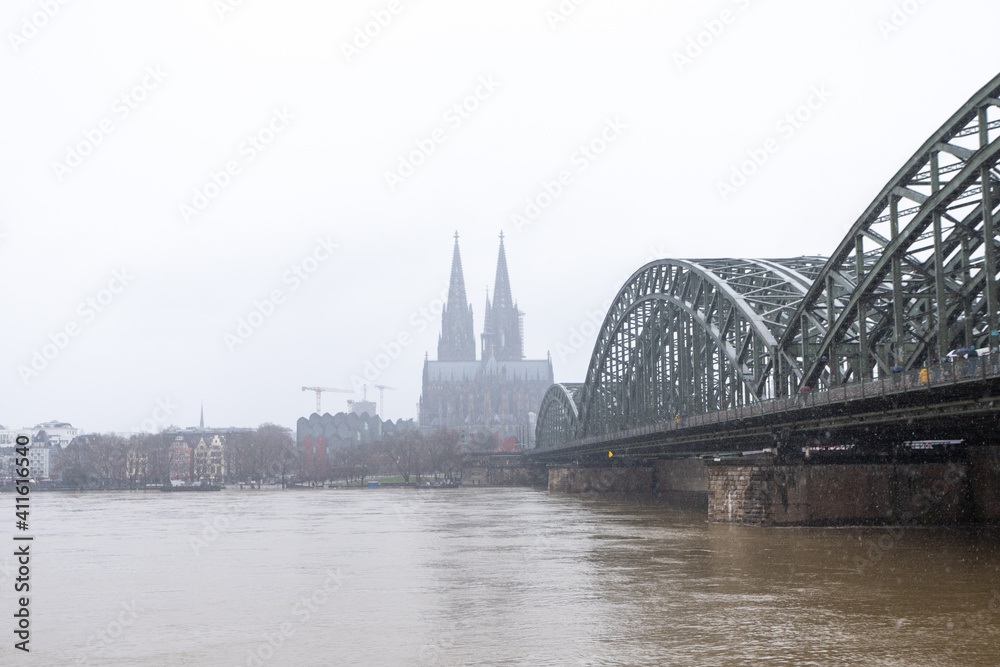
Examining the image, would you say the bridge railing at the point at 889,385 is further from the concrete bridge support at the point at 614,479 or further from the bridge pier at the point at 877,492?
the concrete bridge support at the point at 614,479

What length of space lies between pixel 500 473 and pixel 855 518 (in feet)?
458

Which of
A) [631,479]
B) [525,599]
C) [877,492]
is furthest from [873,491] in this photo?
[631,479]

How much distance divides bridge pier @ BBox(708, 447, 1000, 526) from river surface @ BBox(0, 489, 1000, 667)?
76.9 inches

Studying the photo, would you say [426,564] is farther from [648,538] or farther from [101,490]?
[101,490]

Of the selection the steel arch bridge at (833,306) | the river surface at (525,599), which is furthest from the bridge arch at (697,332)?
the river surface at (525,599)

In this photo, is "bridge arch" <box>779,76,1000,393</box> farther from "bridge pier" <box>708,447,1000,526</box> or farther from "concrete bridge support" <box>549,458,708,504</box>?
"concrete bridge support" <box>549,458,708,504</box>

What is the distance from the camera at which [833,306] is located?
5647cm

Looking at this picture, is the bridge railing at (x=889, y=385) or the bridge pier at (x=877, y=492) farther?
the bridge pier at (x=877, y=492)

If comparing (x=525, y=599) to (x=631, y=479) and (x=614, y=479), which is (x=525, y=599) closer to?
(x=614, y=479)

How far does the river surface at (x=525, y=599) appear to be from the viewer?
21.5 metres

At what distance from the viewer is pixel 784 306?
68.2 meters

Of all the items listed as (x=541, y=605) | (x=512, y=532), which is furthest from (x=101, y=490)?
(x=541, y=605)

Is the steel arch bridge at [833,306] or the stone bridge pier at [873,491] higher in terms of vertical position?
Answer: the steel arch bridge at [833,306]

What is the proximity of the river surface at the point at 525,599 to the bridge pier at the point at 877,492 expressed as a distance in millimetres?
1952
